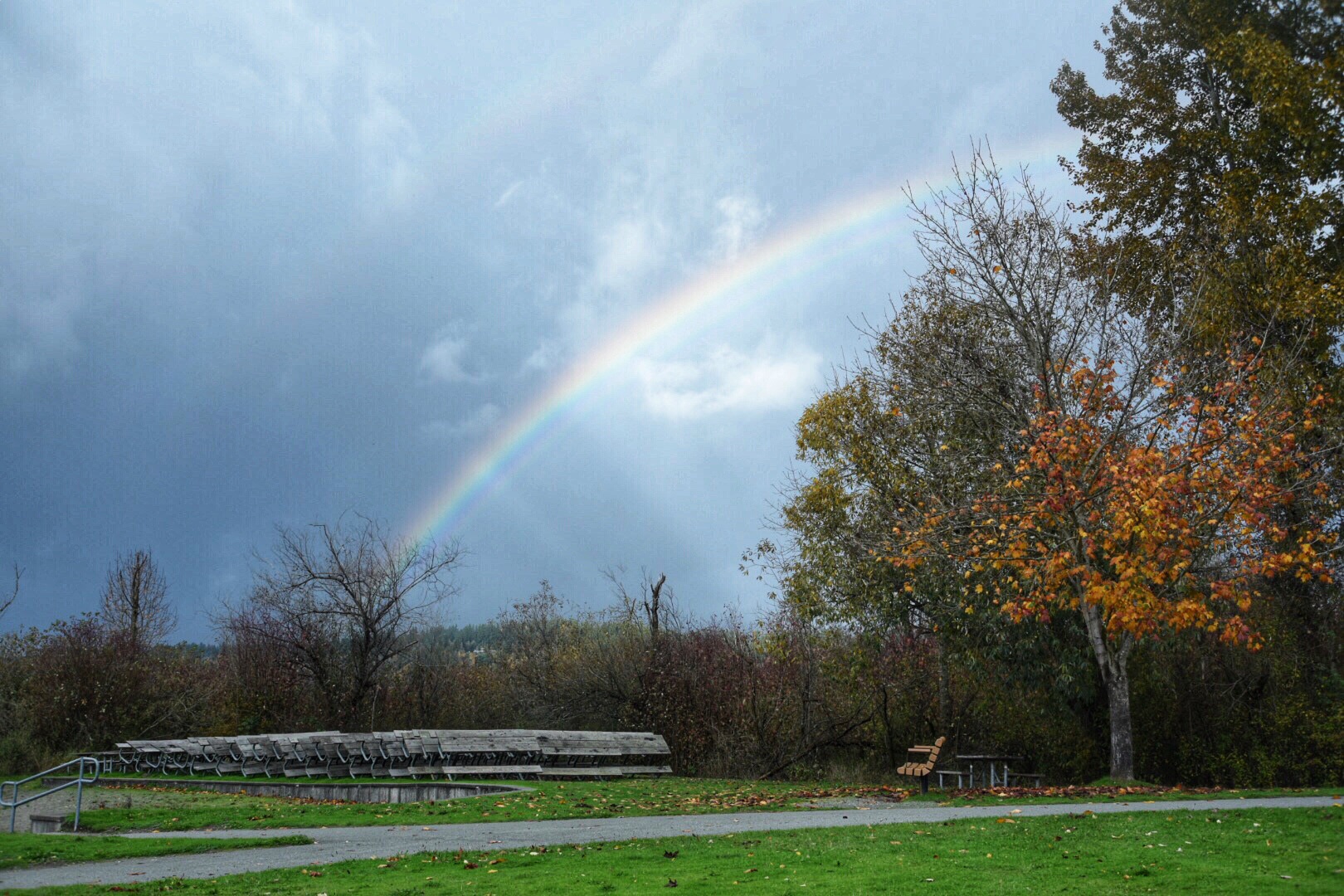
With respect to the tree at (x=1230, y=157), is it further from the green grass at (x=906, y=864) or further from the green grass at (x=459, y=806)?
the green grass at (x=459, y=806)

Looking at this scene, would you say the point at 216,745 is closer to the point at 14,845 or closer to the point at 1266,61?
the point at 14,845

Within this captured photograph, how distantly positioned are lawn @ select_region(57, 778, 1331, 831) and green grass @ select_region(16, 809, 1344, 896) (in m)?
3.50

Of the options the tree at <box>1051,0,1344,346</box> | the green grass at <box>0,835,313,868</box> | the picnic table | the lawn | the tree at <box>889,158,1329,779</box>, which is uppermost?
the tree at <box>1051,0,1344,346</box>

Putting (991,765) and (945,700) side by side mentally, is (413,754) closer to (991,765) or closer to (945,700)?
(945,700)

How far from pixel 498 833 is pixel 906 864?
202 inches

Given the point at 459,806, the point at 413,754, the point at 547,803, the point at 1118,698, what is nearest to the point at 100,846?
the point at 459,806

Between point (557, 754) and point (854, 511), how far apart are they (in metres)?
8.43

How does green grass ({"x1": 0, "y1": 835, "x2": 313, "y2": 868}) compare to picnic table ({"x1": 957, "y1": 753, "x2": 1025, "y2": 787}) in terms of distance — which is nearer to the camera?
green grass ({"x1": 0, "y1": 835, "x2": 313, "y2": 868})

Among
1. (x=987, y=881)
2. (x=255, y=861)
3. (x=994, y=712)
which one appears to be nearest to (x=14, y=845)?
(x=255, y=861)

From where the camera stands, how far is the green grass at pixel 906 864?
7664mm

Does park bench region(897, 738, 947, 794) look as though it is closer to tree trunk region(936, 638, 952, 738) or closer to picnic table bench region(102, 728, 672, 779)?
tree trunk region(936, 638, 952, 738)

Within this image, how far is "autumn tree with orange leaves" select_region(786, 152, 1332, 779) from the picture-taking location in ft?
52.4

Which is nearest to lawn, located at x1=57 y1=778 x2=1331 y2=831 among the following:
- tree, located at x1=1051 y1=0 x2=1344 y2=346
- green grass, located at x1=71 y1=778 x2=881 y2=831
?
green grass, located at x1=71 y1=778 x2=881 y2=831

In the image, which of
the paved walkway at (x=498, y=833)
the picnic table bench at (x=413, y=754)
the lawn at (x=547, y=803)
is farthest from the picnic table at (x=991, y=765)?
the paved walkway at (x=498, y=833)
